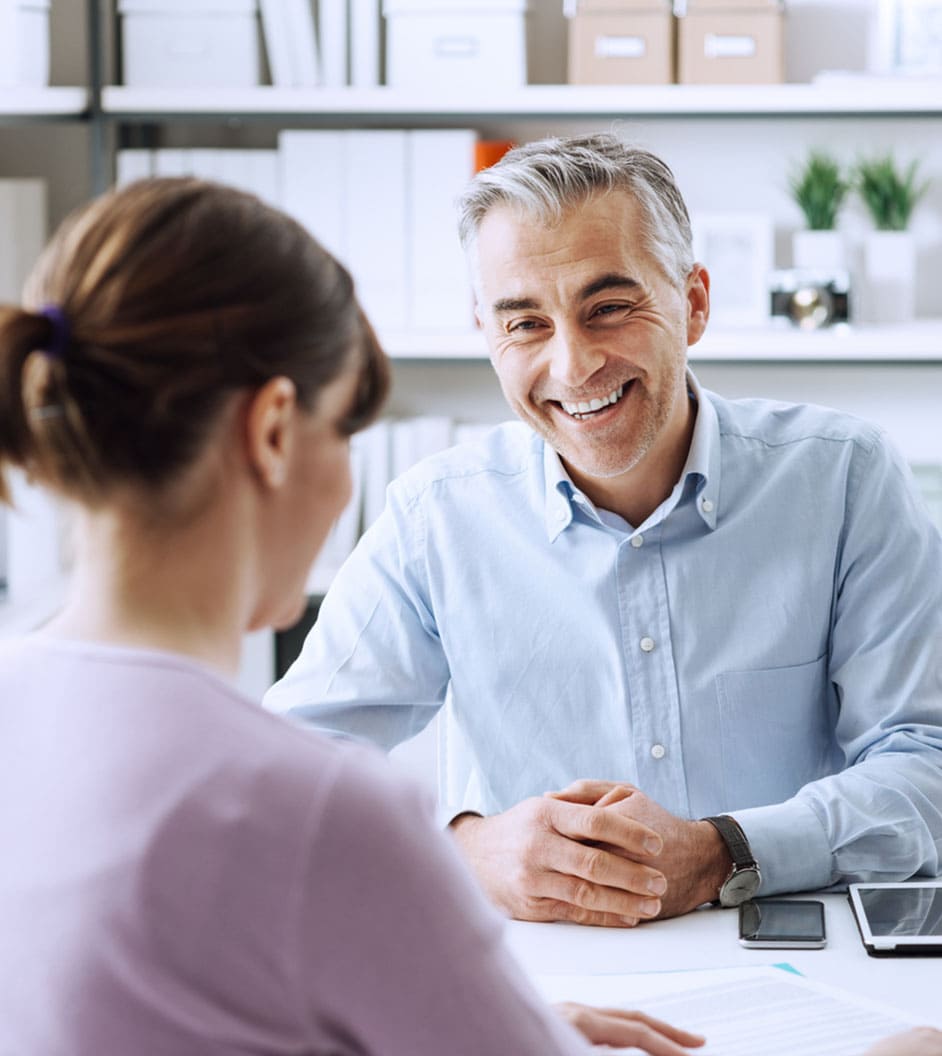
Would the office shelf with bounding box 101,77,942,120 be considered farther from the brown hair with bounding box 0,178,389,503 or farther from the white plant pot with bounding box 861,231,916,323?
the brown hair with bounding box 0,178,389,503

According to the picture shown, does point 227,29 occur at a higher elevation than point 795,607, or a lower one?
higher

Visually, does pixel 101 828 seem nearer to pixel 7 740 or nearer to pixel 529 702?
pixel 7 740

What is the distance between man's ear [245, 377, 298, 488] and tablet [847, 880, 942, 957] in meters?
0.67

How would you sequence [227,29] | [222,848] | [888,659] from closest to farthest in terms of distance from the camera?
[222,848], [888,659], [227,29]

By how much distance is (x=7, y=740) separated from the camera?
660 mm

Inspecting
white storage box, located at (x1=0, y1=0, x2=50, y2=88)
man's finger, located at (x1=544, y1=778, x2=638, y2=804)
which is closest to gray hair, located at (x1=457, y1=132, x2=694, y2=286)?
man's finger, located at (x1=544, y1=778, x2=638, y2=804)

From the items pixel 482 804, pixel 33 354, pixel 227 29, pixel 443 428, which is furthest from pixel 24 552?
pixel 33 354

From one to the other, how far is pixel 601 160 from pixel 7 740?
104cm

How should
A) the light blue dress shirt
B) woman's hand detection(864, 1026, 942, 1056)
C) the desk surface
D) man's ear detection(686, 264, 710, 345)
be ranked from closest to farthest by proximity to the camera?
woman's hand detection(864, 1026, 942, 1056) < the desk surface < the light blue dress shirt < man's ear detection(686, 264, 710, 345)

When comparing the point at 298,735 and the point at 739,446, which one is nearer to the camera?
the point at 298,735

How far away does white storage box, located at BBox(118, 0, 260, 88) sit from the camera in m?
2.67

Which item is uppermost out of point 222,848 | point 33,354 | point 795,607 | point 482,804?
point 33,354

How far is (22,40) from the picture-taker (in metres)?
2.55

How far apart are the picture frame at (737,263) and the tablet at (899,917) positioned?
1678mm
